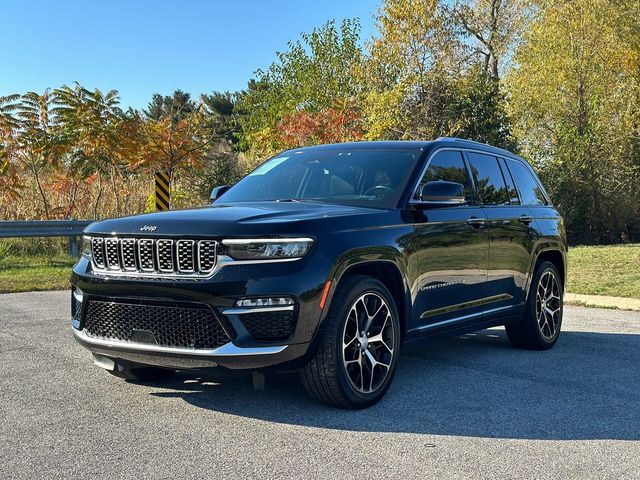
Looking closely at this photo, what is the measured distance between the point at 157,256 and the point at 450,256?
7.73ft

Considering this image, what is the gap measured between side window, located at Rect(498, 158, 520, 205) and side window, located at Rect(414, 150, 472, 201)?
2.65 ft

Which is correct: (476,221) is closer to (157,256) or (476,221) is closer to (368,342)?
(368,342)

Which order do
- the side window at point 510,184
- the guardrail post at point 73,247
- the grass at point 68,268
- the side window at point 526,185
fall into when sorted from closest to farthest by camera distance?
the side window at point 510,184, the side window at point 526,185, the grass at point 68,268, the guardrail post at point 73,247

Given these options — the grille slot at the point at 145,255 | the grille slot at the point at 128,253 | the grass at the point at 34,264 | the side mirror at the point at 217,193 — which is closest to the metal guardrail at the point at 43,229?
the grass at the point at 34,264

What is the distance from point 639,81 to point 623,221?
5.06 meters

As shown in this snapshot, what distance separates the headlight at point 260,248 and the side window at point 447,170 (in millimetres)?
1516

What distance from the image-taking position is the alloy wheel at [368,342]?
15.3 ft

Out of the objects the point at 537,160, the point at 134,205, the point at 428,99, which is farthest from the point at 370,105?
the point at 134,205

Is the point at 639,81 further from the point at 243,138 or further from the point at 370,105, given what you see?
the point at 243,138

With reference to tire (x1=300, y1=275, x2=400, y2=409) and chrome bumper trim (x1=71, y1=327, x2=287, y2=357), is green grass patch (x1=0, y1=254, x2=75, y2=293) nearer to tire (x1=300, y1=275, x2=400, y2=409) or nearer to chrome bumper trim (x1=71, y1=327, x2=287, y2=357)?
chrome bumper trim (x1=71, y1=327, x2=287, y2=357)

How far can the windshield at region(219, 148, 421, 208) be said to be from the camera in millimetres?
5480

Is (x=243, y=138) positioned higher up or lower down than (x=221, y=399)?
higher up

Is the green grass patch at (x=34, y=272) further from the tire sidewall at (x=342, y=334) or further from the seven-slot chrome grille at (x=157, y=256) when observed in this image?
the tire sidewall at (x=342, y=334)

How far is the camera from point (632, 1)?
2422 cm
